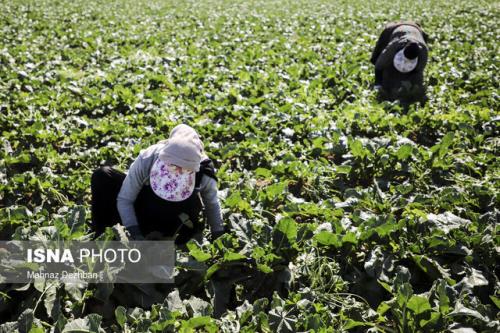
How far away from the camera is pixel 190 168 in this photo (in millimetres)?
2895

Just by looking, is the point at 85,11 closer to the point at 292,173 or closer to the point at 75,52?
the point at 75,52

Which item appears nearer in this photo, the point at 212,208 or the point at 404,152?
the point at 212,208

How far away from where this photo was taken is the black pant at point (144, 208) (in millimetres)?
3262

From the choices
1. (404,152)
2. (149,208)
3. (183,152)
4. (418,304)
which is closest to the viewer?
(418,304)

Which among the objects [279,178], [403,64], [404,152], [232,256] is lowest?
[279,178]

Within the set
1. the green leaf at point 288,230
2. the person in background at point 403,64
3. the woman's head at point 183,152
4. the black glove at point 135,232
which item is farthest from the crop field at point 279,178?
the woman's head at point 183,152

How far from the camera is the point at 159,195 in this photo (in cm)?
313

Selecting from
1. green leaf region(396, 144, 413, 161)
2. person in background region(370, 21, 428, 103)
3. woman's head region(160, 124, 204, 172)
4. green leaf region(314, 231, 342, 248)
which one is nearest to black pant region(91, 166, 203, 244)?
woman's head region(160, 124, 204, 172)

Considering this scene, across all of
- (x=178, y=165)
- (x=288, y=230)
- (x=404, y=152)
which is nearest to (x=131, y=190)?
(x=178, y=165)

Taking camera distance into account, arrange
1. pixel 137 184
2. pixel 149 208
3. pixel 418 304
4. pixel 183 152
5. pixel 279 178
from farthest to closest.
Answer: pixel 279 178 → pixel 149 208 → pixel 137 184 → pixel 183 152 → pixel 418 304

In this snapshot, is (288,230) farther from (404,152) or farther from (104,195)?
(404,152)

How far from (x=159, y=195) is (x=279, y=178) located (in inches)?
63.4

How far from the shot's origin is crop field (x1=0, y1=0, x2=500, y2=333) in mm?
2652

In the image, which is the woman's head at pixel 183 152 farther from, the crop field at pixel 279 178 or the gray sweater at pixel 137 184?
the crop field at pixel 279 178
